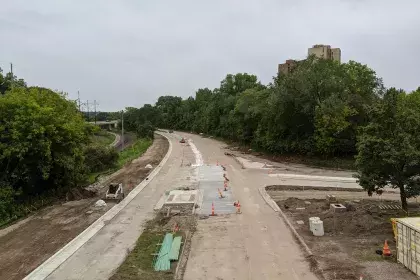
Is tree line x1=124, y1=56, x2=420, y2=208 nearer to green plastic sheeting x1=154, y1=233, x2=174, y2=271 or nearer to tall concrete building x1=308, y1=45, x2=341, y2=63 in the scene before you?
green plastic sheeting x1=154, y1=233, x2=174, y2=271

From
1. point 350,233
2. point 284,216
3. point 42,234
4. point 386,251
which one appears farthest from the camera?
point 284,216

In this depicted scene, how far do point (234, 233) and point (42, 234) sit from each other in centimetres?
953

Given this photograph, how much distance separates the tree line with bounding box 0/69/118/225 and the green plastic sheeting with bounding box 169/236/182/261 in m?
11.2

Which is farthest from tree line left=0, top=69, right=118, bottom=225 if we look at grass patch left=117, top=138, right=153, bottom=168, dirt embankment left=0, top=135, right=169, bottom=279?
grass patch left=117, top=138, right=153, bottom=168

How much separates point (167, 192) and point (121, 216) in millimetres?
6846

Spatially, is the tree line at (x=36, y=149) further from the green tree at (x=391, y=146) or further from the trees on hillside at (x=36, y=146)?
the green tree at (x=391, y=146)

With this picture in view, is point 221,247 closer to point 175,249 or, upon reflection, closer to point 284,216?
point 175,249

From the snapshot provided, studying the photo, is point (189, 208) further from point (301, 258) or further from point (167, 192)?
point (301, 258)

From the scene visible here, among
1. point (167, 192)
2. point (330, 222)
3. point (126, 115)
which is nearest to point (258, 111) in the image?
point (167, 192)

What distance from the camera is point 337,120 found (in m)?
40.8

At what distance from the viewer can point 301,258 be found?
1503cm

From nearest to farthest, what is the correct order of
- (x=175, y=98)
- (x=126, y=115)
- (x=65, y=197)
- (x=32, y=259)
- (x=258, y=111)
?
(x=32, y=259) → (x=65, y=197) → (x=258, y=111) → (x=126, y=115) → (x=175, y=98)

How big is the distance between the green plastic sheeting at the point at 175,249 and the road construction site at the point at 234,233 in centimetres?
24

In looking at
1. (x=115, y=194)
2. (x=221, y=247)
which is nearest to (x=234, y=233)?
(x=221, y=247)
